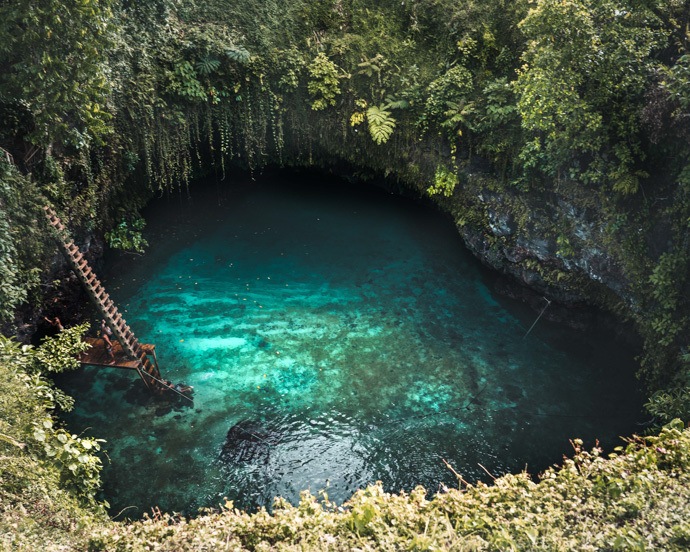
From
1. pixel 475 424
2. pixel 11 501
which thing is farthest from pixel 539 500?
pixel 11 501

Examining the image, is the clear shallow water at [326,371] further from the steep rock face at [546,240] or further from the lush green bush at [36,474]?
the lush green bush at [36,474]

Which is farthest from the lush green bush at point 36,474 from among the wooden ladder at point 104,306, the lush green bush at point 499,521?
the wooden ladder at point 104,306

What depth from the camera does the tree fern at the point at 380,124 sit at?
44.9 ft

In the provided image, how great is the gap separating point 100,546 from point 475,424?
7392 mm

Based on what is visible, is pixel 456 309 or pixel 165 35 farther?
pixel 456 309

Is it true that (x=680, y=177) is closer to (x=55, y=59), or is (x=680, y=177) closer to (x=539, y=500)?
(x=539, y=500)

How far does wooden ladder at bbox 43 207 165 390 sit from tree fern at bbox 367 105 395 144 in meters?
8.32

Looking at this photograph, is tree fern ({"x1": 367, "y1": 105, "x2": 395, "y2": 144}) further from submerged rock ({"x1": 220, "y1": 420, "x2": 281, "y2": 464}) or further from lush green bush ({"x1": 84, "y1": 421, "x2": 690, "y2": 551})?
lush green bush ({"x1": 84, "y1": 421, "x2": 690, "y2": 551})

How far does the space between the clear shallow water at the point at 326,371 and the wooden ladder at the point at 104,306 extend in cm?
64

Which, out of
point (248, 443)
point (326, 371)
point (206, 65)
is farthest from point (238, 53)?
point (248, 443)

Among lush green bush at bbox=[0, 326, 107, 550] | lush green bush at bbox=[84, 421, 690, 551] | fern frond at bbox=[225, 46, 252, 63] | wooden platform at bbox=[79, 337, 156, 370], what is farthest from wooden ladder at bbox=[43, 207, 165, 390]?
fern frond at bbox=[225, 46, 252, 63]

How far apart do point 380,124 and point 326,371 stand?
734cm

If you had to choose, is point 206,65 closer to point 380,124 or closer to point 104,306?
point 380,124

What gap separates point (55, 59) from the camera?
26.4ft
